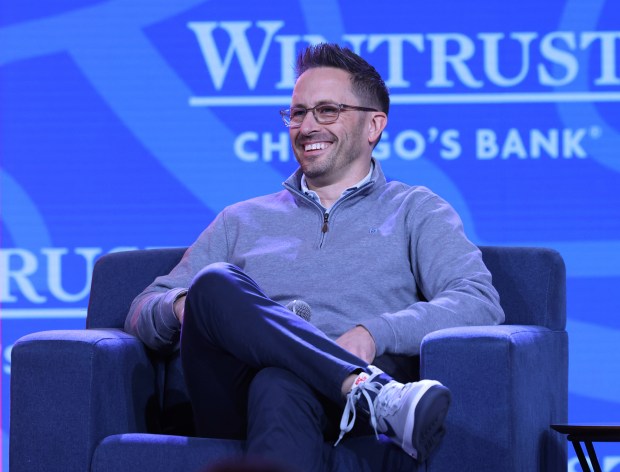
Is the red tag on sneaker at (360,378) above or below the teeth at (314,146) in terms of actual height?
below

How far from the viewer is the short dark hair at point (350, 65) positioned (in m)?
2.70

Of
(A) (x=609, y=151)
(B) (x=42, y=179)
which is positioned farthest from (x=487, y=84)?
(B) (x=42, y=179)

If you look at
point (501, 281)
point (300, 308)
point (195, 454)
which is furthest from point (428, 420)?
point (501, 281)

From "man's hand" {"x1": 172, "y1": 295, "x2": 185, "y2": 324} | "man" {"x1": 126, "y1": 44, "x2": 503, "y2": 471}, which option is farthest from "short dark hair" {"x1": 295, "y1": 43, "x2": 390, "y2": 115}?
"man's hand" {"x1": 172, "y1": 295, "x2": 185, "y2": 324}

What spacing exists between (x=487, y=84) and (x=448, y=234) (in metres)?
1.01

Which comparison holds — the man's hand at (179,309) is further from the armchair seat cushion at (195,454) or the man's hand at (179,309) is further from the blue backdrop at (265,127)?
the blue backdrop at (265,127)

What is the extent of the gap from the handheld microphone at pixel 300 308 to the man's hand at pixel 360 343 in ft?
0.64

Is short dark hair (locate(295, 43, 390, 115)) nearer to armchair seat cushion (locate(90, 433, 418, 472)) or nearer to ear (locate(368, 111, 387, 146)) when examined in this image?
ear (locate(368, 111, 387, 146))

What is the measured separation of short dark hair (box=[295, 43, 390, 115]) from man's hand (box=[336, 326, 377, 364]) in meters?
0.83

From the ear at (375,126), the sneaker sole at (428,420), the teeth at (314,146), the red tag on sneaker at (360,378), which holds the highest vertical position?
the ear at (375,126)

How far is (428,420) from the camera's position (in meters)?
1.71

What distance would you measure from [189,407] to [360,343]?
596 mm

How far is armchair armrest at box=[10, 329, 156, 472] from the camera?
2.07 meters

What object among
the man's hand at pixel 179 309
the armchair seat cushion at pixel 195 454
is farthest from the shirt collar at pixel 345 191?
the armchair seat cushion at pixel 195 454
